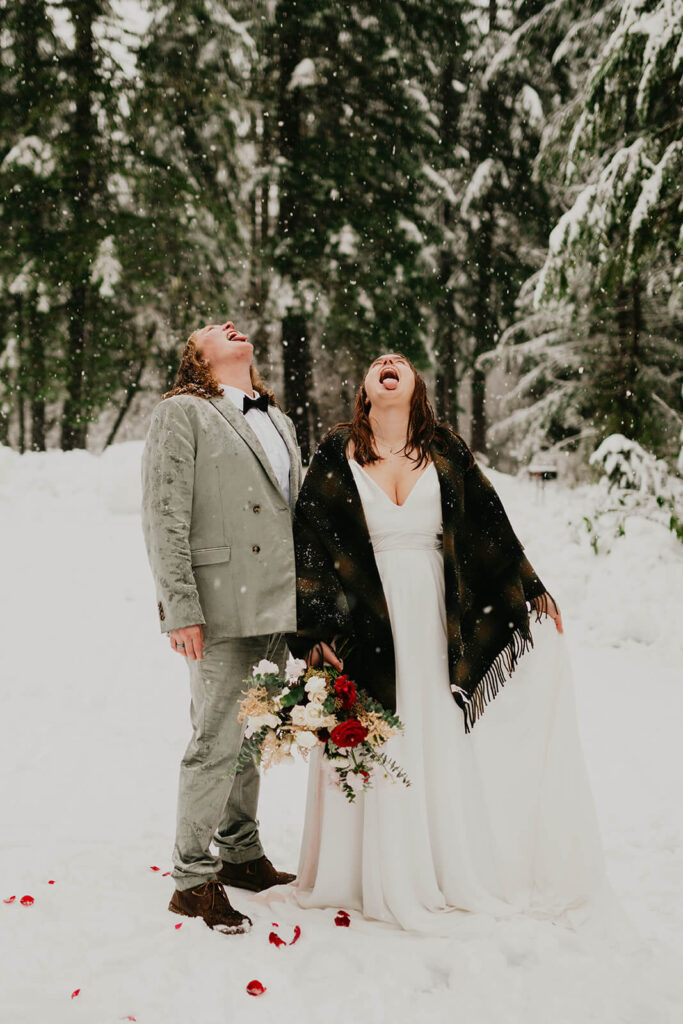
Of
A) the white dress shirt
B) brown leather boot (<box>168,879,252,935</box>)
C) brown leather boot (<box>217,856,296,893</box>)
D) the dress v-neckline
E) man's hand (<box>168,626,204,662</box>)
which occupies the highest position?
the white dress shirt

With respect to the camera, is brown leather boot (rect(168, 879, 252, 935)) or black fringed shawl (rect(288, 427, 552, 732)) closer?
brown leather boot (rect(168, 879, 252, 935))

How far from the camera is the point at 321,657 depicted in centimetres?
326

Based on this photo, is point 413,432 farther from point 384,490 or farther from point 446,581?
point 446,581

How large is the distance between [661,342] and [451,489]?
11.9 meters

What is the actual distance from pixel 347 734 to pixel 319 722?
11 centimetres

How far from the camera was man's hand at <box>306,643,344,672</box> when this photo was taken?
3.25m

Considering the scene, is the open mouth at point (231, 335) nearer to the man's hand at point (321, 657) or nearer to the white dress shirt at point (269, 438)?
the white dress shirt at point (269, 438)

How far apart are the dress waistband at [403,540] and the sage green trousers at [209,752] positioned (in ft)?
2.15

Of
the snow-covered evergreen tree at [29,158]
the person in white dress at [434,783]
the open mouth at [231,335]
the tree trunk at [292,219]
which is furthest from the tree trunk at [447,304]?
the person in white dress at [434,783]

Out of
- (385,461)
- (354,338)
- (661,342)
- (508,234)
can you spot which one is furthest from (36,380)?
(385,461)

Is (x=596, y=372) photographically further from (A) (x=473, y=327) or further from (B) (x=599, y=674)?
(B) (x=599, y=674)

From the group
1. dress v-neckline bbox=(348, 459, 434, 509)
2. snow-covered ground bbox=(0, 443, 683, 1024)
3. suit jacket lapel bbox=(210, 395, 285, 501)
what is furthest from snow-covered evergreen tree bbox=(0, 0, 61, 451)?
dress v-neckline bbox=(348, 459, 434, 509)

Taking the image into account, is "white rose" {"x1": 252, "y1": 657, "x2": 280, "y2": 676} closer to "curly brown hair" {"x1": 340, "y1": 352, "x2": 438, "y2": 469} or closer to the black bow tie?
"curly brown hair" {"x1": 340, "y1": 352, "x2": 438, "y2": 469}

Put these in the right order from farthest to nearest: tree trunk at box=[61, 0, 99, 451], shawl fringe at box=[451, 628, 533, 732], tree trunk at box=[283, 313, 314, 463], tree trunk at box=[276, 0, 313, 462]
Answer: tree trunk at box=[283, 313, 314, 463]
tree trunk at box=[276, 0, 313, 462]
tree trunk at box=[61, 0, 99, 451]
shawl fringe at box=[451, 628, 533, 732]
